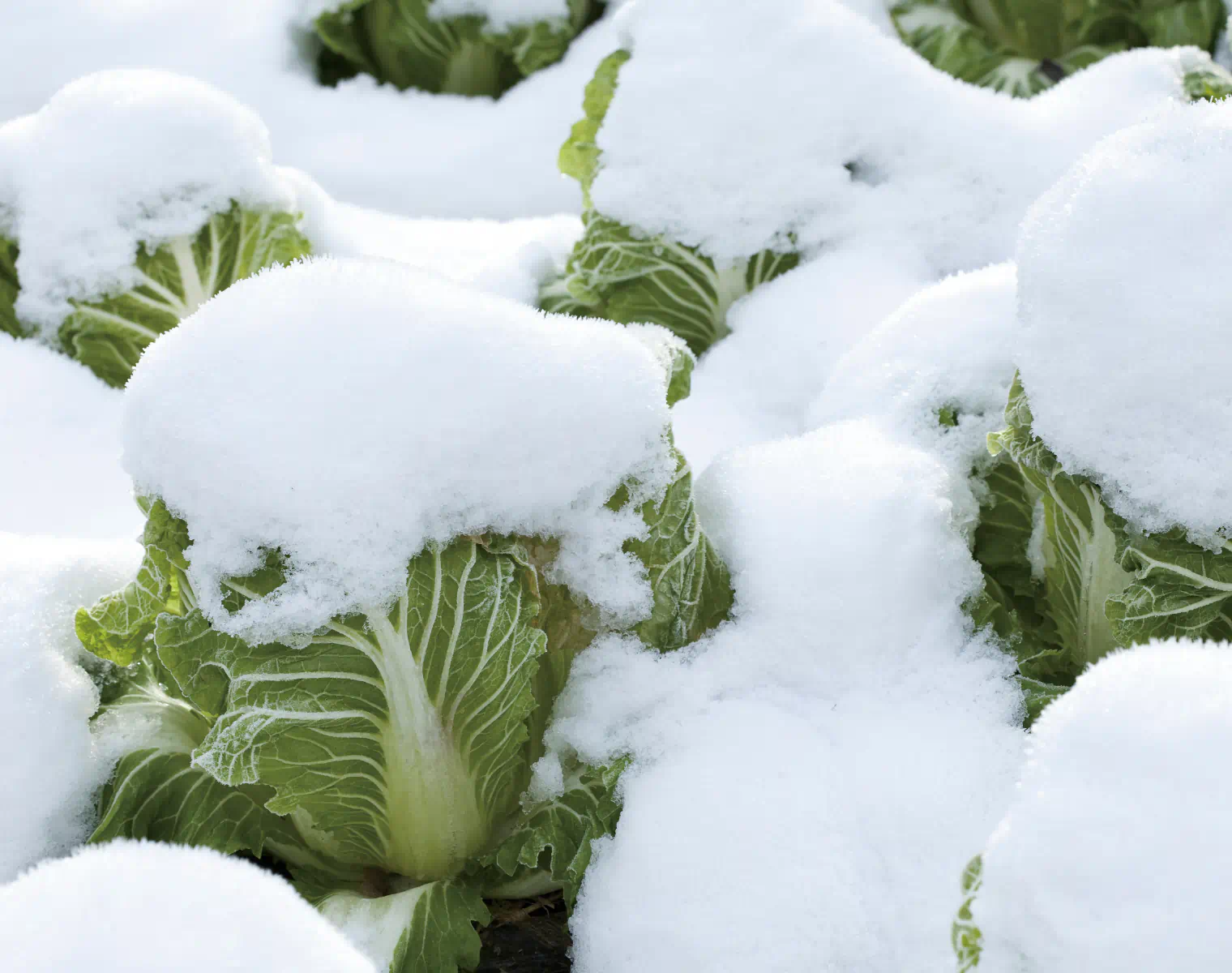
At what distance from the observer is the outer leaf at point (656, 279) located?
3150 mm

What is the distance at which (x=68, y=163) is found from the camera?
124 inches

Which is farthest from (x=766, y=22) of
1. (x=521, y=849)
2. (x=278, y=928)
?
(x=278, y=928)

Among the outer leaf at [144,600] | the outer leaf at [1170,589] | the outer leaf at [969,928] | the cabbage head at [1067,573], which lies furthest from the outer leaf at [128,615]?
the outer leaf at [1170,589]

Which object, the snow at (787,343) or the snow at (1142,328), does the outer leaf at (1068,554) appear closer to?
the snow at (1142,328)

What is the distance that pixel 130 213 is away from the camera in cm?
313

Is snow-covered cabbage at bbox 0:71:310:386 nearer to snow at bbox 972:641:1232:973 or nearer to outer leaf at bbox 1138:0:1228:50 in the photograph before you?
snow at bbox 972:641:1232:973

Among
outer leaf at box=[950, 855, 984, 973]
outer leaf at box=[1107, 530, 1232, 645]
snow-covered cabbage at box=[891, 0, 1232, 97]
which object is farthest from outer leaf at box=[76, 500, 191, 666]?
snow-covered cabbage at box=[891, 0, 1232, 97]

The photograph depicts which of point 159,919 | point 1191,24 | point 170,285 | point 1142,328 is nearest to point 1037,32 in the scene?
point 1191,24

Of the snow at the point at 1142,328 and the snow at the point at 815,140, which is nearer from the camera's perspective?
the snow at the point at 1142,328

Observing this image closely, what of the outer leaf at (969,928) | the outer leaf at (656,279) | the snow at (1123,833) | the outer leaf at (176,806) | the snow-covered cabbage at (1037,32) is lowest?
the snow-covered cabbage at (1037,32)

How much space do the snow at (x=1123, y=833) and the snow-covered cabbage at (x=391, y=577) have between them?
0.70 m

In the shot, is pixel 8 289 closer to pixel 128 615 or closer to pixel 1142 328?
pixel 128 615

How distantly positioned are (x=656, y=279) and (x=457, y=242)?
0.71 m

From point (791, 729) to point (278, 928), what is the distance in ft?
2.77
